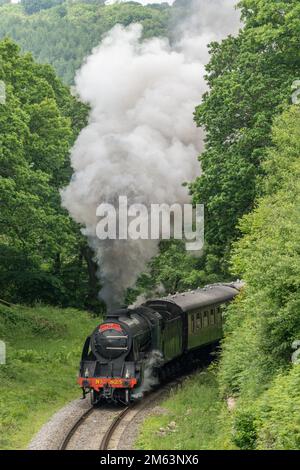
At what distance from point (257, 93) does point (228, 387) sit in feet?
48.1

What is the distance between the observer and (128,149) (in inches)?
1068

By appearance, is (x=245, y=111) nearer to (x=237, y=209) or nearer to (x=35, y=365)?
(x=237, y=209)

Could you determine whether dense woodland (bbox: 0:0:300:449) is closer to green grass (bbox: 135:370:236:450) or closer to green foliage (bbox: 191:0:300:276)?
green foliage (bbox: 191:0:300:276)

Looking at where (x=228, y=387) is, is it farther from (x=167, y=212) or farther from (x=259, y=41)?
(x=259, y=41)

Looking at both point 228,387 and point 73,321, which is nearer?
point 228,387

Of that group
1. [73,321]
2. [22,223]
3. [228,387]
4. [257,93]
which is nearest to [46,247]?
[22,223]

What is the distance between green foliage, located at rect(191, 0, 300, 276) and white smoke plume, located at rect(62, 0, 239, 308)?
1.54 meters

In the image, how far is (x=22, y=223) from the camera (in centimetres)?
3166

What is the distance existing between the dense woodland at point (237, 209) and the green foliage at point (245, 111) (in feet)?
0.17

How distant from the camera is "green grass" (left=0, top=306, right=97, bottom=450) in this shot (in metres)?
20.9

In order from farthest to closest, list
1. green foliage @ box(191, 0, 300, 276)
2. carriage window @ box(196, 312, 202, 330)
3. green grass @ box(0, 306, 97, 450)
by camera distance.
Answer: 1. green foliage @ box(191, 0, 300, 276)
2. carriage window @ box(196, 312, 202, 330)
3. green grass @ box(0, 306, 97, 450)

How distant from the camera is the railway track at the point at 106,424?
18578 mm

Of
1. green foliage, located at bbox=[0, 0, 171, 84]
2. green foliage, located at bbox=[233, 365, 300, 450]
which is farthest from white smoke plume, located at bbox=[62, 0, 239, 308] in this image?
green foliage, located at bbox=[0, 0, 171, 84]
